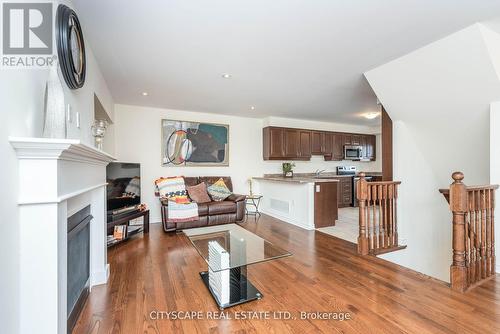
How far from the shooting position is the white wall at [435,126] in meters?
2.30

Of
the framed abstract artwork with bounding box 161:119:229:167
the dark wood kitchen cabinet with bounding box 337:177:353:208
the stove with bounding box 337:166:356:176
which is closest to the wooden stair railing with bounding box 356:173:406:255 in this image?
the dark wood kitchen cabinet with bounding box 337:177:353:208

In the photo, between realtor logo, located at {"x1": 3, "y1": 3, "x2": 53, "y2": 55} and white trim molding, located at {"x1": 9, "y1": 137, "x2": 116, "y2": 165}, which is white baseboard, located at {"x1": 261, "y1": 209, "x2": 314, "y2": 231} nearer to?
white trim molding, located at {"x1": 9, "y1": 137, "x2": 116, "y2": 165}

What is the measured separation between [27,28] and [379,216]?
3762mm

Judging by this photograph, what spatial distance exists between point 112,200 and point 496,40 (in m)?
4.66

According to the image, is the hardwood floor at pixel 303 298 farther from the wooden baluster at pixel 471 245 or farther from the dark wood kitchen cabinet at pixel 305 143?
the dark wood kitchen cabinet at pixel 305 143

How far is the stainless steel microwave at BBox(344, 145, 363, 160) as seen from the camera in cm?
657

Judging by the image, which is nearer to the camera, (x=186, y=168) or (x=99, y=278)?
(x=99, y=278)

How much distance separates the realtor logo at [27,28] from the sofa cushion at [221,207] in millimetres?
3197

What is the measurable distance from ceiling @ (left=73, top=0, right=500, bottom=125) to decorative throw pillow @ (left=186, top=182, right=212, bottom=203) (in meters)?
1.74

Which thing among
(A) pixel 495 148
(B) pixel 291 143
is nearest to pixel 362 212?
(A) pixel 495 148

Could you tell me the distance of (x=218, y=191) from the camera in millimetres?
4695

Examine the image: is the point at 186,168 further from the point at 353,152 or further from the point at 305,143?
the point at 353,152

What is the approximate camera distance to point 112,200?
3363 millimetres

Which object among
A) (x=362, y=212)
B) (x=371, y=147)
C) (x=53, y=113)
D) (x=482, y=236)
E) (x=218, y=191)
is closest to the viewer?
(x=53, y=113)
